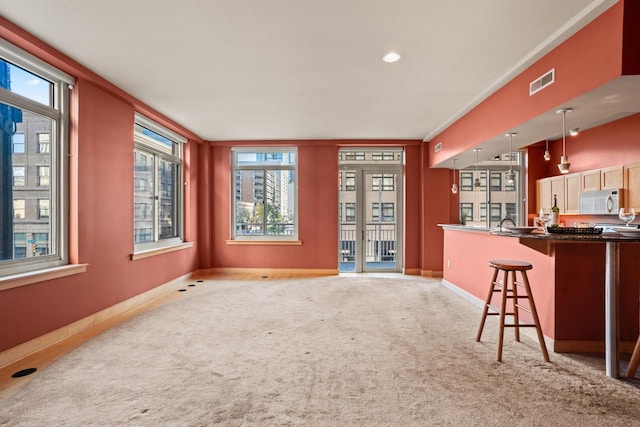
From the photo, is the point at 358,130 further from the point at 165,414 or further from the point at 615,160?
the point at 165,414

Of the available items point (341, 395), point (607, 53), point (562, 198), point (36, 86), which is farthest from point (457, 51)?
point (562, 198)

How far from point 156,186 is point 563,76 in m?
5.37

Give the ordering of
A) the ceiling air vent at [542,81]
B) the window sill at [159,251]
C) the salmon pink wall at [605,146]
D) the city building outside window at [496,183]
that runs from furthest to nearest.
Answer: the city building outside window at [496,183] → the salmon pink wall at [605,146] → the window sill at [159,251] → the ceiling air vent at [542,81]

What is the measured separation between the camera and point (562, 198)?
580cm

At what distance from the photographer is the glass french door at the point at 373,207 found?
6453mm

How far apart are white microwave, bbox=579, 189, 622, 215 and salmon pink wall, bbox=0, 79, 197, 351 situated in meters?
7.07

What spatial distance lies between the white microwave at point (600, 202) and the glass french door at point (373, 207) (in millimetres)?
3079

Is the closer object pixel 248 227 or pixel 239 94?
pixel 239 94

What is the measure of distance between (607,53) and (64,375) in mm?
4596

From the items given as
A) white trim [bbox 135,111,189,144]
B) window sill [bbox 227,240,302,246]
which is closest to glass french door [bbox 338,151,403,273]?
window sill [bbox 227,240,302,246]

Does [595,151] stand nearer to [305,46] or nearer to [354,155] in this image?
[354,155]

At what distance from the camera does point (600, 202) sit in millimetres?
4926

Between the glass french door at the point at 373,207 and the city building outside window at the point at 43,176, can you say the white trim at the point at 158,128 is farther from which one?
the glass french door at the point at 373,207

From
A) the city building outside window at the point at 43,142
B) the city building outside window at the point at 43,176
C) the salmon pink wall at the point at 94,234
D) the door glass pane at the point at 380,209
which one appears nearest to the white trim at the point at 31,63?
the salmon pink wall at the point at 94,234
